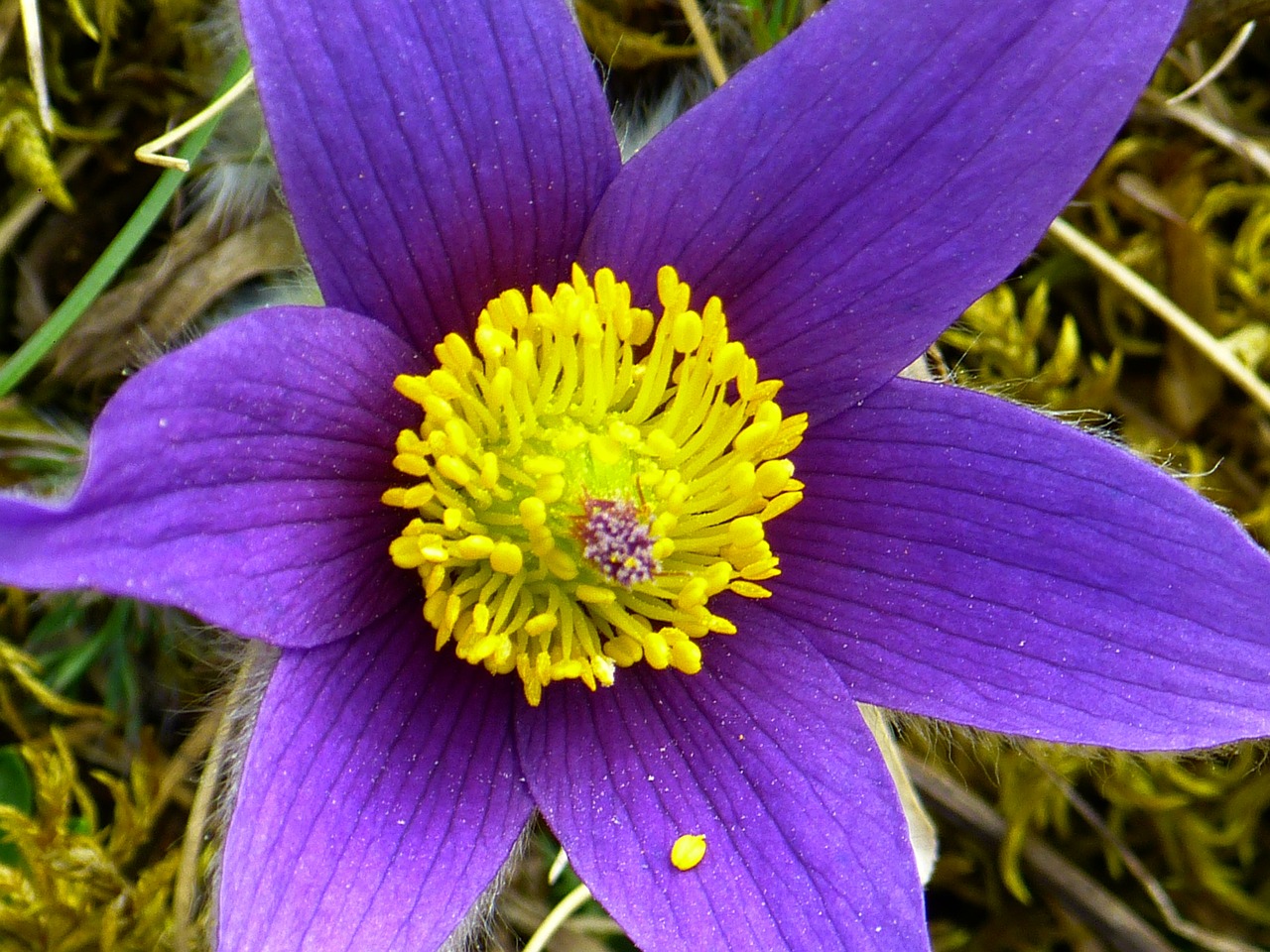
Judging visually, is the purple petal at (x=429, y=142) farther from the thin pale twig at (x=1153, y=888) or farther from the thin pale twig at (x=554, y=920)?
the thin pale twig at (x=1153, y=888)

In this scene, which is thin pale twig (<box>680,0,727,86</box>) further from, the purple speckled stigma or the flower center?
the purple speckled stigma

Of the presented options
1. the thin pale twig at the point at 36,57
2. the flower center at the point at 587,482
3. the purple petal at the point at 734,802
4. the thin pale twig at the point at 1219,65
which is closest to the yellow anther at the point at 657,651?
the flower center at the point at 587,482

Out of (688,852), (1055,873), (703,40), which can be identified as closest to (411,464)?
(688,852)

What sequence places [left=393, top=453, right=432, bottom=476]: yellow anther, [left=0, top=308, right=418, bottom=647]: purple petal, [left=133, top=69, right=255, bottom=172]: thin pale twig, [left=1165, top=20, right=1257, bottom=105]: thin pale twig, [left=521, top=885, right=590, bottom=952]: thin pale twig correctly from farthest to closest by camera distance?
[left=1165, top=20, right=1257, bottom=105]: thin pale twig → [left=521, top=885, right=590, bottom=952]: thin pale twig → [left=133, top=69, right=255, bottom=172]: thin pale twig → [left=393, top=453, right=432, bottom=476]: yellow anther → [left=0, top=308, right=418, bottom=647]: purple petal

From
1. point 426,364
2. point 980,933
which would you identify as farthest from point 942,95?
point 980,933

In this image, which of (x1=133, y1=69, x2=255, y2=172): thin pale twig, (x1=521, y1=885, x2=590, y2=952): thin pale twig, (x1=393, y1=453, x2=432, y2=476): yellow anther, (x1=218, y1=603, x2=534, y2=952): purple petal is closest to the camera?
(x1=218, y1=603, x2=534, y2=952): purple petal

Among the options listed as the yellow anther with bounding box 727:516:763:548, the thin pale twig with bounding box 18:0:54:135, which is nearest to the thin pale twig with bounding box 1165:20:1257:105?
the yellow anther with bounding box 727:516:763:548

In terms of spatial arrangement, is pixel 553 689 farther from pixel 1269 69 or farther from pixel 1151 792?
pixel 1269 69

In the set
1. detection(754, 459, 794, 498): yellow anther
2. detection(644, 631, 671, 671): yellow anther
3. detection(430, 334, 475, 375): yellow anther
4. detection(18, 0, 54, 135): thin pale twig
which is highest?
detection(18, 0, 54, 135): thin pale twig
